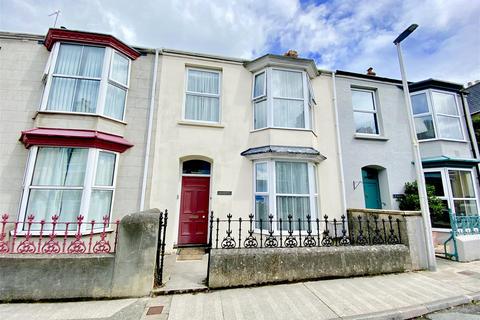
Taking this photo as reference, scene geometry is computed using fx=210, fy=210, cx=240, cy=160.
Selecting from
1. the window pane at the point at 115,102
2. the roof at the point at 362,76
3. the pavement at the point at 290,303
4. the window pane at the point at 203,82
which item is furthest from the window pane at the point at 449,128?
the window pane at the point at 115,102

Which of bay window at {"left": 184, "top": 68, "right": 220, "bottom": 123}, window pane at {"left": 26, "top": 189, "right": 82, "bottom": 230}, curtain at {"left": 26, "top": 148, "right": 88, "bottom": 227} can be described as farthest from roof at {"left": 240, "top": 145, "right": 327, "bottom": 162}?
window pane at {"left": 26, "top": 189, "right": 82, "bottom": 230}

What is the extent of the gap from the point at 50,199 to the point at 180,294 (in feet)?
15.5

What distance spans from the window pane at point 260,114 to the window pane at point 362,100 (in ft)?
14.2

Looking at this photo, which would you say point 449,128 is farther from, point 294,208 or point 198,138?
point 198,138

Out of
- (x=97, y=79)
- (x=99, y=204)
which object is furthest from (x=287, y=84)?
(x=99, y=204)

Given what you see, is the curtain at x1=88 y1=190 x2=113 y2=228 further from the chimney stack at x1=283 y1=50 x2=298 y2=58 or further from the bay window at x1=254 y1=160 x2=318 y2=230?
the chimney stack at x1=283 y1=50 x2=298 y2=58

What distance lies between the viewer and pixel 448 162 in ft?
27.9

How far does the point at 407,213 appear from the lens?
575cm

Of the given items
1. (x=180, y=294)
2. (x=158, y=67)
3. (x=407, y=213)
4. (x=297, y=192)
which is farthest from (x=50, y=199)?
(x=407, y=213)

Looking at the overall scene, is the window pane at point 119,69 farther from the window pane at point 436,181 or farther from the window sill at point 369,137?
the window pane at point 436,181

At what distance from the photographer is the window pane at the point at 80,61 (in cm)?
672

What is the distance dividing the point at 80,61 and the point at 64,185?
4.01 meters

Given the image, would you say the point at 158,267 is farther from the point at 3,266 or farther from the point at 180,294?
the point at 3,266

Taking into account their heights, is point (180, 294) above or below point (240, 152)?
below
